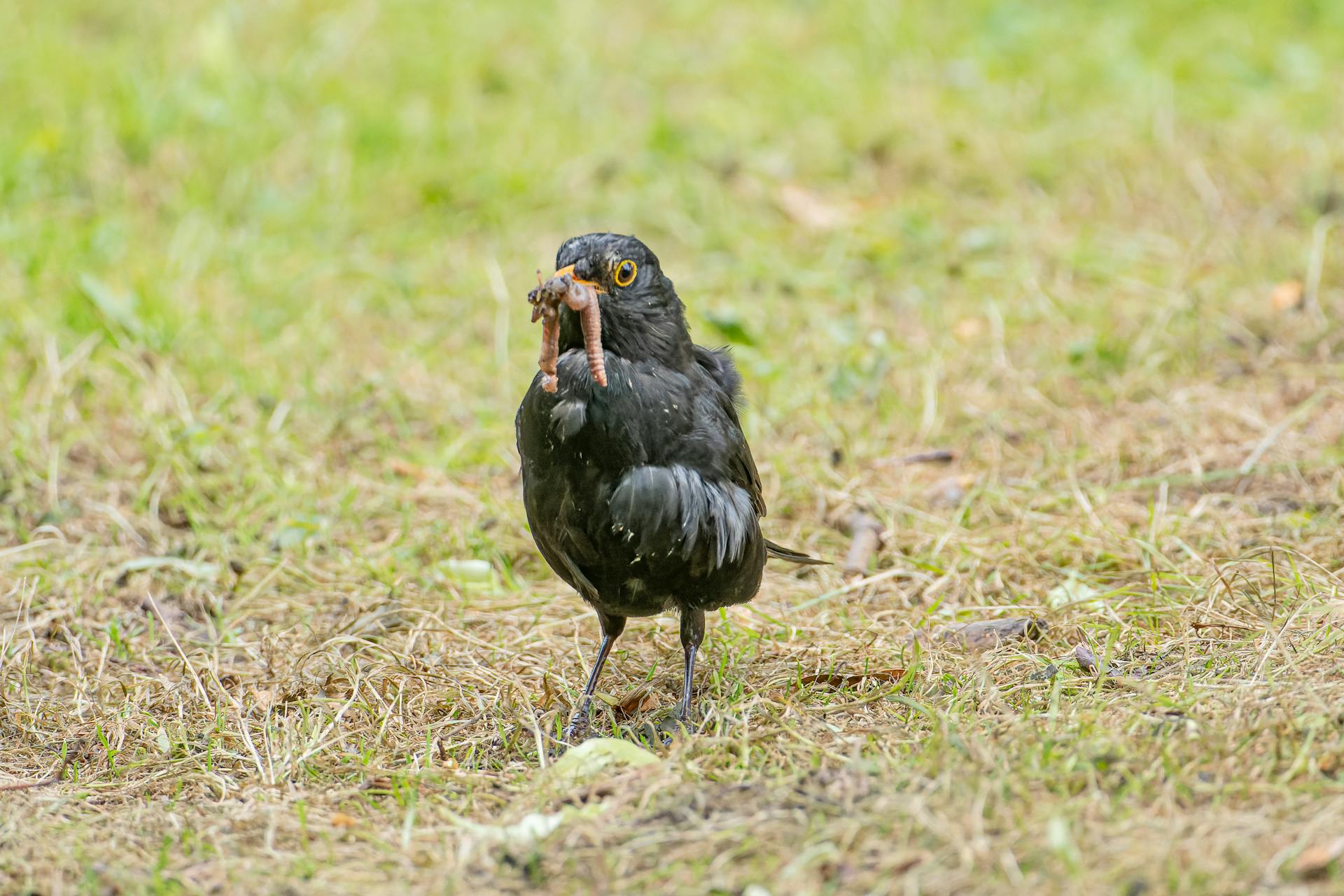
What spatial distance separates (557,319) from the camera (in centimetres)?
308

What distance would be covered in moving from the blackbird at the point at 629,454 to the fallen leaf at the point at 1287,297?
3.10 m

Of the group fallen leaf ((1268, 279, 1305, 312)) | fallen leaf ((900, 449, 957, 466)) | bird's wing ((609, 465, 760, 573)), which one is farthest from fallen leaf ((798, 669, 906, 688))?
fallen leaf ((1268, 279, 1305, 312))

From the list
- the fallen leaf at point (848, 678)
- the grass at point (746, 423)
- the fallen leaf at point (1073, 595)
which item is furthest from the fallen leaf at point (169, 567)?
the fallen leaf at point (1073, 595)

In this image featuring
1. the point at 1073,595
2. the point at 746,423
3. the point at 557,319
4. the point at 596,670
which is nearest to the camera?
the point at 557,319

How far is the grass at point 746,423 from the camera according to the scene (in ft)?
8.39

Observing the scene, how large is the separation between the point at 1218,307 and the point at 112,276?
445 cm

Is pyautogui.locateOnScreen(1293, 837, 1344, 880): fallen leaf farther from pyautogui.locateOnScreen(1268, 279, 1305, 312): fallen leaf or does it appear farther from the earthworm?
pyautogui.locateOnScreen(1268, 279, 1305, 312): fallen leaf

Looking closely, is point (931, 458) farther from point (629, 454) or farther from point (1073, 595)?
point (629, 454)

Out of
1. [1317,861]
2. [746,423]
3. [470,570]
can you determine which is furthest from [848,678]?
[746,423]

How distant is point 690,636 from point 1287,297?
11.0ft

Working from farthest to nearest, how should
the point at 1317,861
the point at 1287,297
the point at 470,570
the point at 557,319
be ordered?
the point at 1287,297
the point at 470,570
the point at 557,319
the point at 1317,861

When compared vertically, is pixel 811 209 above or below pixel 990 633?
above

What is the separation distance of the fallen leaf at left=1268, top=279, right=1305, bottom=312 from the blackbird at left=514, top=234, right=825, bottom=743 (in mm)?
3102

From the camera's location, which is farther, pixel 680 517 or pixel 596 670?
pixel 596 670
